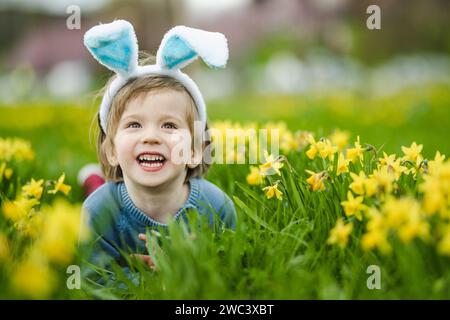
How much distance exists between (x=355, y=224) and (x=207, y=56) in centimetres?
73

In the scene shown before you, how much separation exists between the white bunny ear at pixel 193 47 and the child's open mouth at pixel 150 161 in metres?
0.35

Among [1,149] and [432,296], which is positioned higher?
[1,149]

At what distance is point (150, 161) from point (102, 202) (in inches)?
9.9

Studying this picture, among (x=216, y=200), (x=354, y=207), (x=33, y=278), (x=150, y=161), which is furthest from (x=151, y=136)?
(x=33, y=278)

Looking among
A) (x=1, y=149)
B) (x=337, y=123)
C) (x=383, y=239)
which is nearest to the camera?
(x=383, y=239)

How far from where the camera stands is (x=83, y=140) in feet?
19.9

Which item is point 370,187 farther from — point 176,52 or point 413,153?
point 176,52

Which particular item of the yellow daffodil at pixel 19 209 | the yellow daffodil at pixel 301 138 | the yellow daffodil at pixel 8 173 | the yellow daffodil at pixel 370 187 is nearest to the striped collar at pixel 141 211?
the yellow daffodil at pixel 19 209

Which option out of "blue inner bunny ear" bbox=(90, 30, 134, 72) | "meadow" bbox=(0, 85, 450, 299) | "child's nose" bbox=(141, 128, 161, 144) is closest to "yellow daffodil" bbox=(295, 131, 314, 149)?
"meadow" bbox=(0, 85, 450, 299)

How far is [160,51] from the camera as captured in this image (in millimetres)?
2148

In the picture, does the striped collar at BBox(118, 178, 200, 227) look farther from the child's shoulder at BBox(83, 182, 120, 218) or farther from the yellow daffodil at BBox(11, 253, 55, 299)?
the yellow daffodil at BBox(11, 253, 55, 299)

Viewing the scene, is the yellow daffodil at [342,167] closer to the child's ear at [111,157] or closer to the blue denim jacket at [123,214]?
the blue denim jacket at [123,214]

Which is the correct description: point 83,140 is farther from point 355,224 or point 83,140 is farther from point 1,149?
point 355,224
